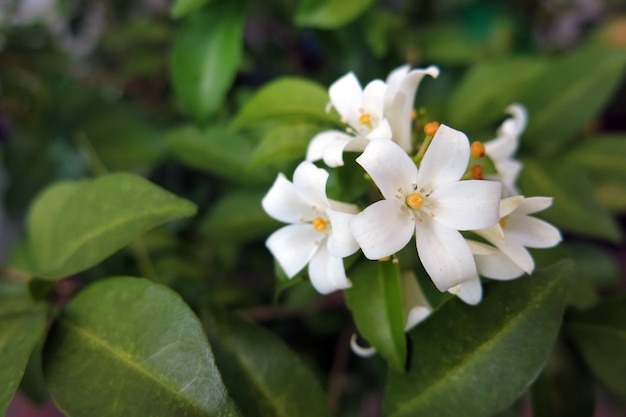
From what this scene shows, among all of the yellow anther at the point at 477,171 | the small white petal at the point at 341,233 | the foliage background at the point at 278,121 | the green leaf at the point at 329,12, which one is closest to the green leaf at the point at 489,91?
the foliage background at the point at 278,121

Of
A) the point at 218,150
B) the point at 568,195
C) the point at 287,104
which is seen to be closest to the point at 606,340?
the point at 568,195

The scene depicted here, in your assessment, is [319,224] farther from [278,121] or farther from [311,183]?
[278,121]

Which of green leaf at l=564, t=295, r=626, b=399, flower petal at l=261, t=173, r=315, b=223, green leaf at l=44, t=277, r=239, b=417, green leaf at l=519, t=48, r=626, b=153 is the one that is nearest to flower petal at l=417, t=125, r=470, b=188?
flower petal at l=261, t=173, r=315, b=223

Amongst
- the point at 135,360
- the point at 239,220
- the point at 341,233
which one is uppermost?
the point at 341,233

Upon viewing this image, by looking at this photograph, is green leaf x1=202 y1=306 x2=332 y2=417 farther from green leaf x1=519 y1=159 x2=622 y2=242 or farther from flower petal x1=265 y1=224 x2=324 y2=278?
green leaf x1=519 y1=159 x2=622 y2=242

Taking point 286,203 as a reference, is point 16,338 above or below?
below

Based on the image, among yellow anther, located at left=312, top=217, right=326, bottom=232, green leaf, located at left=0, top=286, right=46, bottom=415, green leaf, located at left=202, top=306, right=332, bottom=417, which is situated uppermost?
yellow anther, located at left=312, top=217, right=326, bottom=232

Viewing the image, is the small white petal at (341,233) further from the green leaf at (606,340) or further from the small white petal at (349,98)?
the green leaf at (606,340)
